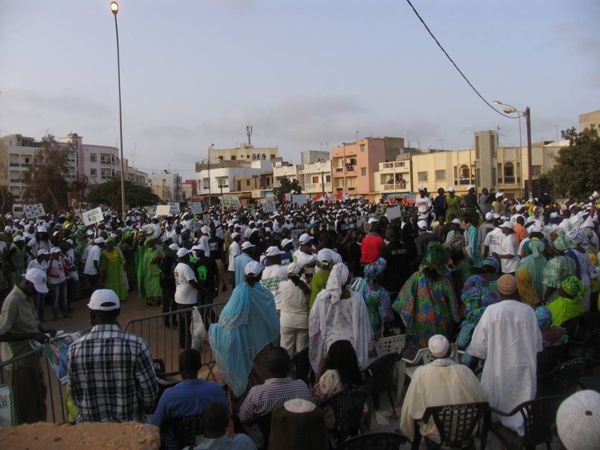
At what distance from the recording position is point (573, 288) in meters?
6.43

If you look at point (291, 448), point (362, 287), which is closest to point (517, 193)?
point (362, 287)

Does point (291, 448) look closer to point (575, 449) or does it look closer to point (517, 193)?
point (575, 449)

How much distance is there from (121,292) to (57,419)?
7.19 metres

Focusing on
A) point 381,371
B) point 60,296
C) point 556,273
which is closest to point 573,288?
point 556,273

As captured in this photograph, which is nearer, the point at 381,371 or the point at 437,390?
the point at 437,390

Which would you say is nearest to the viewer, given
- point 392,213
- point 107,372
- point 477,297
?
point 107,372

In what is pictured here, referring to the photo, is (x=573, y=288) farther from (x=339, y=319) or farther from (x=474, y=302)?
(x=339, y=319)

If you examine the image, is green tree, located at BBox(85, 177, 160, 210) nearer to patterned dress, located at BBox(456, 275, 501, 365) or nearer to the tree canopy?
the tree canopy

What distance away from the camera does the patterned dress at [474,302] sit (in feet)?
19.2

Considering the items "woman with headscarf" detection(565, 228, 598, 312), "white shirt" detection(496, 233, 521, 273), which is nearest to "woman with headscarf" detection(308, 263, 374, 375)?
"woman with headscarf" detection(565, 228, 598, 312)

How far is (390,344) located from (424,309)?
0.65 m

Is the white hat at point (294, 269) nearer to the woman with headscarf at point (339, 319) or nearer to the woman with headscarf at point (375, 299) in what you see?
the woman with headscarf at point (375, 299)

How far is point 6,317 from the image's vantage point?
5676 millimetres

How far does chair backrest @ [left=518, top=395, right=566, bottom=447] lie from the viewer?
14.3 ft
